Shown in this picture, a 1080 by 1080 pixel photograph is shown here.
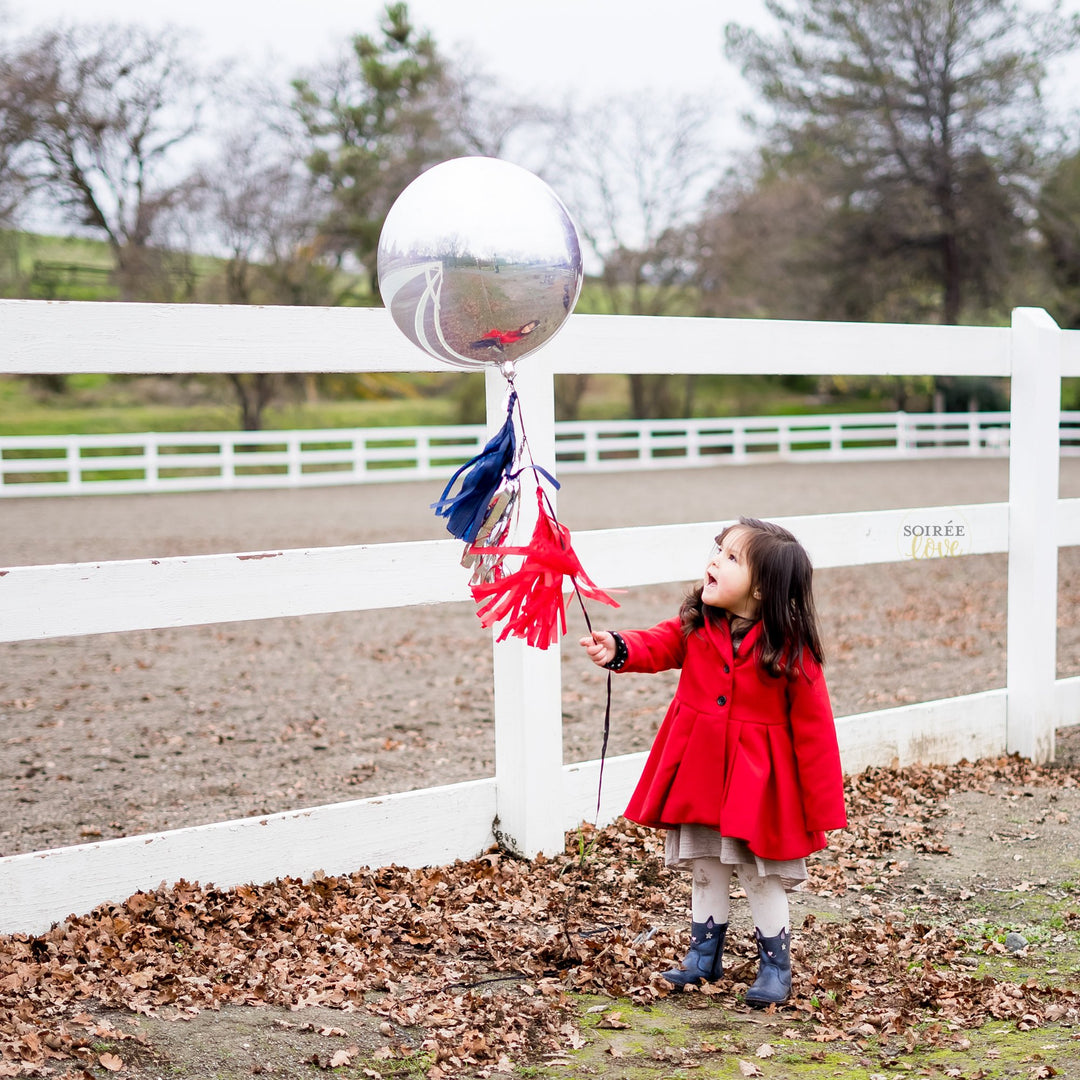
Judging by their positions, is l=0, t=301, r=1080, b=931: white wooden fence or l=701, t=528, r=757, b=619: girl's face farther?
l=0, t=301, r=1080, b=931: white wooden fence

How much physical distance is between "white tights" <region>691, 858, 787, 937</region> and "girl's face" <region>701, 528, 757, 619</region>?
69 centimetres

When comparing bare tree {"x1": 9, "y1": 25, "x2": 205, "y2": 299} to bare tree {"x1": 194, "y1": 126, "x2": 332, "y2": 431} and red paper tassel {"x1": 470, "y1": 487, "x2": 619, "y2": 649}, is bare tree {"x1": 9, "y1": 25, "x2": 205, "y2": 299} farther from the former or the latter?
red paper tassel {"x1": 470, "y1": 487, "x2": 619, "y2": 649}

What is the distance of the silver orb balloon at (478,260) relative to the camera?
269cm

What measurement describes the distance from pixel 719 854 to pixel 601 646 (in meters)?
0.66

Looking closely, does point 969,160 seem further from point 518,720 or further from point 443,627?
point 518,720

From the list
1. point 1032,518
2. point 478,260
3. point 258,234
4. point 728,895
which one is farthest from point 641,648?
point 258,234

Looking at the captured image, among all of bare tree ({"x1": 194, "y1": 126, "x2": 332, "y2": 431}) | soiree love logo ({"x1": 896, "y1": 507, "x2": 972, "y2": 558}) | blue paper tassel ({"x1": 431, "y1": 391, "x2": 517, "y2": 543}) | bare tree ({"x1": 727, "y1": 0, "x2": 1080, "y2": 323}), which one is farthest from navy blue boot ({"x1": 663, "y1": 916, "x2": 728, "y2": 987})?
bare tree ({"x1": 727, "y1": 0, "x2": 1080, "y2": 323})

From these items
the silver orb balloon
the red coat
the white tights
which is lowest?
the white tights

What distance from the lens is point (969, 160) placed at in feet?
101

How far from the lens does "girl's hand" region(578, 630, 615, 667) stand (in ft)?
9.83

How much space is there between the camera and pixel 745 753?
119 inches

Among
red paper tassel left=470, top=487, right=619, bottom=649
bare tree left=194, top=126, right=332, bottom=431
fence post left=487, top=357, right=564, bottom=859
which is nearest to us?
red paper tassel left=470, top=487, right=619, bottom=649

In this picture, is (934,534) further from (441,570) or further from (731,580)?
(441,570)

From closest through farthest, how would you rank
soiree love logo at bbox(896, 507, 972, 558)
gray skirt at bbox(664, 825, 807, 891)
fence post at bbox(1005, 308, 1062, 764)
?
gray skirt at bbox(664, 825, 807, 891) < soiree love logo at bbox(896, 507, 972, 558) < fence post at bbox(1005, 308, 1062, 764)
